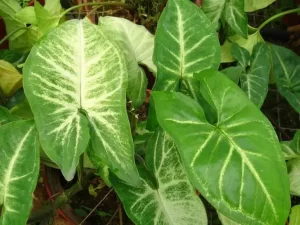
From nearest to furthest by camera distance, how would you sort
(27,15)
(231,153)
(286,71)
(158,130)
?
(231,153)
(158,130)
(27,15)
(286,71)

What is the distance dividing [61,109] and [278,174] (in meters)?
0.33

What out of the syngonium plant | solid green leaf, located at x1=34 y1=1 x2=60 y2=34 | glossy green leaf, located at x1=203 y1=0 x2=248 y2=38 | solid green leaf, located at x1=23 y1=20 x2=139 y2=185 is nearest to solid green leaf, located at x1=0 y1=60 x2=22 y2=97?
solid green leaf, located at x1=34 y1=1 x2=60 y2=34

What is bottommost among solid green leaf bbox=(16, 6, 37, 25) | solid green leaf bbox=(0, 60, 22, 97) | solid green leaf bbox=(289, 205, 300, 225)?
solid green leaf bbox=(289, 205, 300, 225)

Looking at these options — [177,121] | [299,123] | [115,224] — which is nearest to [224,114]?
[177,121]

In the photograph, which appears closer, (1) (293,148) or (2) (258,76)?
(1) (293,148)

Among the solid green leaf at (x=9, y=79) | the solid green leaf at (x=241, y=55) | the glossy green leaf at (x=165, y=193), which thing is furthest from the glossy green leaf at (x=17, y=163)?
the solid green leaf at (x=241, y=55)

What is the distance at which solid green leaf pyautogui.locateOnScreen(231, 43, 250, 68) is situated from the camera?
3.67 feet

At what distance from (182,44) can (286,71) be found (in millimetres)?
477

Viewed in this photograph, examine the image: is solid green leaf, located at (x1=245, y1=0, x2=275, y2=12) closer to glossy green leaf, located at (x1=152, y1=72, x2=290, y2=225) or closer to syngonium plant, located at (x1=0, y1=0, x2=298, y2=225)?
syngonium plant, located at (x1=0, y1=0, x2=298, y2=225)

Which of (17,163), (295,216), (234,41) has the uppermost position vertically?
(17,163)

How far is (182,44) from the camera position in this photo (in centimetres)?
81

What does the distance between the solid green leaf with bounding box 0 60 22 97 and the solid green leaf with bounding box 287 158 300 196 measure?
1.97 feet

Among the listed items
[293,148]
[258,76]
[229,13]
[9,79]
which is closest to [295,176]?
[293,148]

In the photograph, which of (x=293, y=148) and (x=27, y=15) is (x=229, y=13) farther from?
(x=27, y=15)
